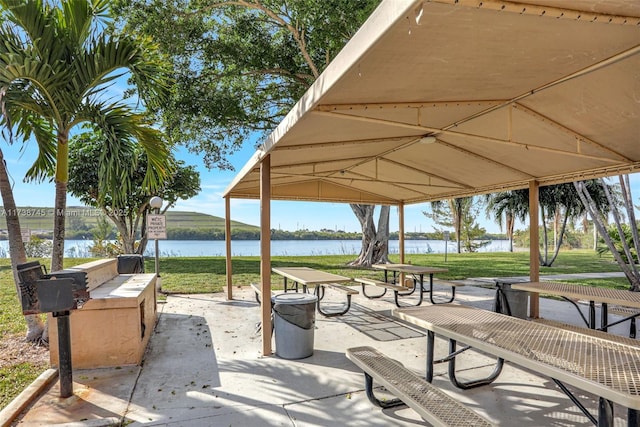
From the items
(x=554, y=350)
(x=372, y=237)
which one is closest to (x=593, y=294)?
(x=554, y=350)

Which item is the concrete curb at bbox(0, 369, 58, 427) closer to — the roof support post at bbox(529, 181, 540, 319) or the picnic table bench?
the picnic table bench

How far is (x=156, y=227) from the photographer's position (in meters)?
8.20

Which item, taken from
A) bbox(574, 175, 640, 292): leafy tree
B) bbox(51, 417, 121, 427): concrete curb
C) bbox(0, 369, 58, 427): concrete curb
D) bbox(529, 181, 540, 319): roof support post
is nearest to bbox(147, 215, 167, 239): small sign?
bbox(0, 369, 58, 427): concrete curb

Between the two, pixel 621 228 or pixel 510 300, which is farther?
pixel 621 228

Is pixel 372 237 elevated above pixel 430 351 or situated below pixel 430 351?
above

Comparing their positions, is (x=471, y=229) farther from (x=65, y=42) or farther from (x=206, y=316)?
(x=65, y=42)

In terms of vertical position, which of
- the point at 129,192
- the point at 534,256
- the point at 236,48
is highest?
the point at 236,48

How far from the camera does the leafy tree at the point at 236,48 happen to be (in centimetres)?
816

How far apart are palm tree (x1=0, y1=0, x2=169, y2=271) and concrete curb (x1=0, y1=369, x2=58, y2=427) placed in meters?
1.24

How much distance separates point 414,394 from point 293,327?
75.4 inches

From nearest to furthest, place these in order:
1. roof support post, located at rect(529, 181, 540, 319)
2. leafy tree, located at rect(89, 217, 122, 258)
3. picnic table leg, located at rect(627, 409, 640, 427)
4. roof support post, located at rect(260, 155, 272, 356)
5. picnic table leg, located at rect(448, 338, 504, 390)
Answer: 1. picnic table leg, located at rect(627, 409, 640, 427)
2. picnic table leg, located at rect(448, 338, 504, 390)
3. roof support post, located at rect(260, 155, 272, 356)
4. roof support post, located at rect(529, 181, 540, 319)
5. leafy tree, located at rect(89, 217, 122, 258)

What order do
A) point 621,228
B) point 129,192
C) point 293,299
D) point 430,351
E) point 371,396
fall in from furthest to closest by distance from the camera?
point 129,192
point 621,228
point 293,299
point 430,351
point 371,396

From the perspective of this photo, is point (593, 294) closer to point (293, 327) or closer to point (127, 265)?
point (293, 327)

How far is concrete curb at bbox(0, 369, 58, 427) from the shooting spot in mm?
2715
